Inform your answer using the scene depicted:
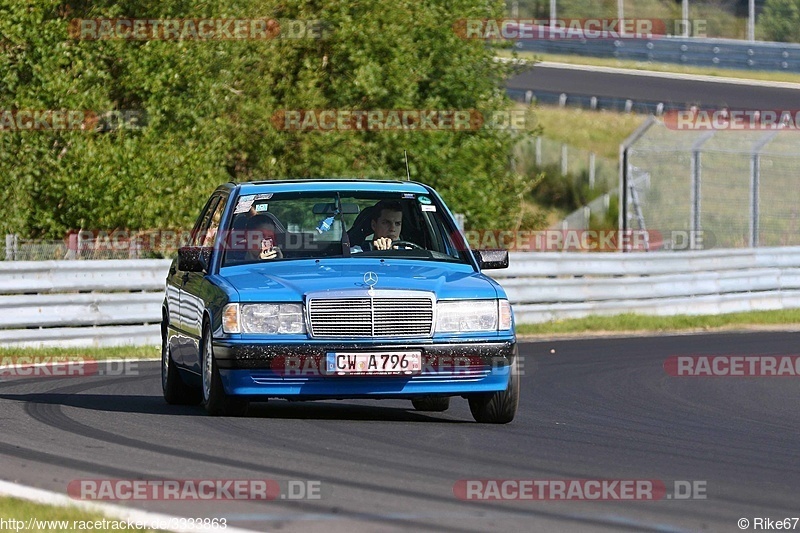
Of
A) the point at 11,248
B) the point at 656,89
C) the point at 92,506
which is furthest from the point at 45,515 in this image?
the point at 656,89

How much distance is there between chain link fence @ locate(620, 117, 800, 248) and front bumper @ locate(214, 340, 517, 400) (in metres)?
14.8

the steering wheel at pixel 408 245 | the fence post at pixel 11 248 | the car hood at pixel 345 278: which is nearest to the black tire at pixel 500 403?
the car hood at pixel 345 278

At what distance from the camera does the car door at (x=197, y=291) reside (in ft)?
34.1

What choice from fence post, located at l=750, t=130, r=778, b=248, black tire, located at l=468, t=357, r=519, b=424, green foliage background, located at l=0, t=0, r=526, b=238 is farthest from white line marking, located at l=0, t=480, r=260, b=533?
fence post, located at l=750, t=130, r=778, b=248

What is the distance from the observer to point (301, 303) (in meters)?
9.49

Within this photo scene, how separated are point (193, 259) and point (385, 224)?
1.32m

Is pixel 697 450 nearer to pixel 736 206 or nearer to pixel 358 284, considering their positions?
pixel 358 284

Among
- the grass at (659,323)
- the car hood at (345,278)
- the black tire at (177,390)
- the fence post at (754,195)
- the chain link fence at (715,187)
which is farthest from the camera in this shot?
the fence post at (754,195)

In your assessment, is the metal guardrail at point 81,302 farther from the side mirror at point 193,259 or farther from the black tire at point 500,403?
the black tire at point 500,403

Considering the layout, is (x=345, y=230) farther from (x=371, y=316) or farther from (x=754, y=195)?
(x=754, y=195)

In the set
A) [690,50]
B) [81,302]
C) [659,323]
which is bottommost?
[659,323]

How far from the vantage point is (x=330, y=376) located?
371 inches

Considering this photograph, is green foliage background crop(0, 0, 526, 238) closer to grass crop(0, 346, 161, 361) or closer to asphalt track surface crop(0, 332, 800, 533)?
grass crop(0, 346, 161, 361)

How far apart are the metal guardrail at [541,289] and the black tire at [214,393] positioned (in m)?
6.99
